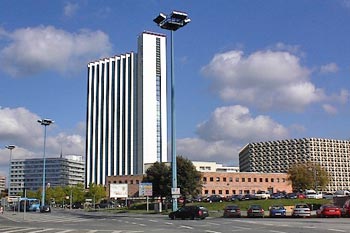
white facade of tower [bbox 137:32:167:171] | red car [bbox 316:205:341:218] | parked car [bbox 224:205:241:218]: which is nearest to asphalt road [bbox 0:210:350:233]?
red car [bbox 316:205:341:218]

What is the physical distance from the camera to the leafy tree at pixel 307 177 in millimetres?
136125

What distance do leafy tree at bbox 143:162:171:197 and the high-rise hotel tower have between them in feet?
299

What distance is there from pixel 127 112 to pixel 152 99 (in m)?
11.3

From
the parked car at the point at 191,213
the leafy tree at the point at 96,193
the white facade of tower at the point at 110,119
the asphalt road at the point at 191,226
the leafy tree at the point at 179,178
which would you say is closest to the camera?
the asphalt road at the point at 191,226

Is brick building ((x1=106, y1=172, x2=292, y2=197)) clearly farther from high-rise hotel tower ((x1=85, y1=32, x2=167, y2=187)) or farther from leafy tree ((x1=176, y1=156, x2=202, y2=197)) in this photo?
leafy tree ((x1=176, y1=156, x2=202, y2=197))

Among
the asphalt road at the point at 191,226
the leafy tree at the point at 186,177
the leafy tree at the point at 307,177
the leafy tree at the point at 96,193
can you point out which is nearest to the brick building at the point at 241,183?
the leafy tree at the point at 307,177

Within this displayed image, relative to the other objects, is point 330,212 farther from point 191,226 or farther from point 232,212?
point 191,226

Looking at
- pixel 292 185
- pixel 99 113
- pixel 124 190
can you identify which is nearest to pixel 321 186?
pixel 292 185

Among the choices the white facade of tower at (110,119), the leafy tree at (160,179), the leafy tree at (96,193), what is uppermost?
the white facade of tower at (110,119)

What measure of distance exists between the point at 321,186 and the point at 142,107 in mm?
71258

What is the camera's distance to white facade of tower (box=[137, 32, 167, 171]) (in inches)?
7087

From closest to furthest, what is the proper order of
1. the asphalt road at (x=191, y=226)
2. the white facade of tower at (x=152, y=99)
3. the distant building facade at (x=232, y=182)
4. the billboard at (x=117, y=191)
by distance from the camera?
the asphalt road at (x=191, y=226) → the billboard at (x=117, y=191) → the distant building facade at (x=232, y=182) → the white facade of tower at (x=152, y=99)

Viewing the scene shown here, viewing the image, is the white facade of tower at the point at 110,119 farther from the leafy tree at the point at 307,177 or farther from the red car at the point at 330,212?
the red car at the point at 330,212

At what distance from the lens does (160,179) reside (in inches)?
3396
